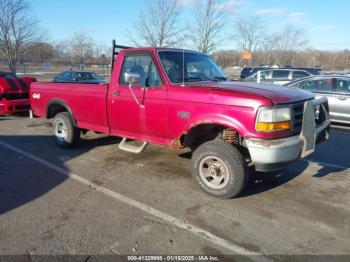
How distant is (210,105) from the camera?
13.6 ft

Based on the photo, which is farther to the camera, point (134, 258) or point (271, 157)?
point (271, 157)

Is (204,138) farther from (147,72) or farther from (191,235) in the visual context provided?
(191,235)

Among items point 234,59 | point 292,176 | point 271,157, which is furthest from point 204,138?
point 234,59

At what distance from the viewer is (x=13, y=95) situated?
10219 millimetres

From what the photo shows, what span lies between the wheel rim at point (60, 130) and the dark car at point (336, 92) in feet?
23.7

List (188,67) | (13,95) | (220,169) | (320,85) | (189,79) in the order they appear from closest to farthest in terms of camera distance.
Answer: (220,169) < (189,79) < (188,67) < (320,85) < (13,95)

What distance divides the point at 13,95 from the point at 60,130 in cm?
447

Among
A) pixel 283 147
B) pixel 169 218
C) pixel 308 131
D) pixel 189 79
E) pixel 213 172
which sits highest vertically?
pixel 189 79

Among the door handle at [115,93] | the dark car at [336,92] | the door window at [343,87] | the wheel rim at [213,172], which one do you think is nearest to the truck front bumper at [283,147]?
the wheel rim at [213,172]

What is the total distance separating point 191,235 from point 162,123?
1877 millimetres

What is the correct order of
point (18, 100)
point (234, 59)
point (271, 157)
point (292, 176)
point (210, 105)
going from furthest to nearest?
point (234, 59)
point (18, 100)
point (292, 176)
point (210, 105)
point (271, 157)

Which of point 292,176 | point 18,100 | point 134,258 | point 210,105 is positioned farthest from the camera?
point 18,100

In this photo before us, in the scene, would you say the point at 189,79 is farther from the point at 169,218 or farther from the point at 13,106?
the point at 13,106

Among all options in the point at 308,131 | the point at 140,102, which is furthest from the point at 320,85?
the point at 140,102
